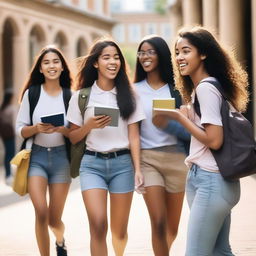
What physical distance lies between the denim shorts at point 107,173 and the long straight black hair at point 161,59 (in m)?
0.87

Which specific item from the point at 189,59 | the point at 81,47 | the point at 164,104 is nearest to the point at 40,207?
the point at 164,104

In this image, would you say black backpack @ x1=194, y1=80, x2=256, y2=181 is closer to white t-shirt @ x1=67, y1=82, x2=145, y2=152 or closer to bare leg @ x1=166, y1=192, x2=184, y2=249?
white t-shirt @ x1=67, y1=82, x2=145, y2=152

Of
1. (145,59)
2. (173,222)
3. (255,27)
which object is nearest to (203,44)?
(145,59)

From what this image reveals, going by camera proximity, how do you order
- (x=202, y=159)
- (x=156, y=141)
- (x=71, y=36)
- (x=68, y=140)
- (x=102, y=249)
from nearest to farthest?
(x=202, y=159) → (x=102, y=249) → (x=156, y=141) → (x=68, y=140) → (x=71, y=36)

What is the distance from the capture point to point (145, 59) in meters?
6.64

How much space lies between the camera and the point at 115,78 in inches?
258

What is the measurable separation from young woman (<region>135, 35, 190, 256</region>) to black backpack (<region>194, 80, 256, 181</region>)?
1628 millimetres

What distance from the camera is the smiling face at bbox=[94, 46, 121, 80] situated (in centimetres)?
637

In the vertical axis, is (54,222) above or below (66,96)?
below

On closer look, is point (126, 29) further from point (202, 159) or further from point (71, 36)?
point (202, 159)

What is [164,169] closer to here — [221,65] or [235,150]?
[221,65]

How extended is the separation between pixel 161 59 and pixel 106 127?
85 cm

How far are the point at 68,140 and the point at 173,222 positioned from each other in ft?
4.08

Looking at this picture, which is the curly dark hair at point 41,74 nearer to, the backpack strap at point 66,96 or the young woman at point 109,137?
the backpack strap at point 66,96
